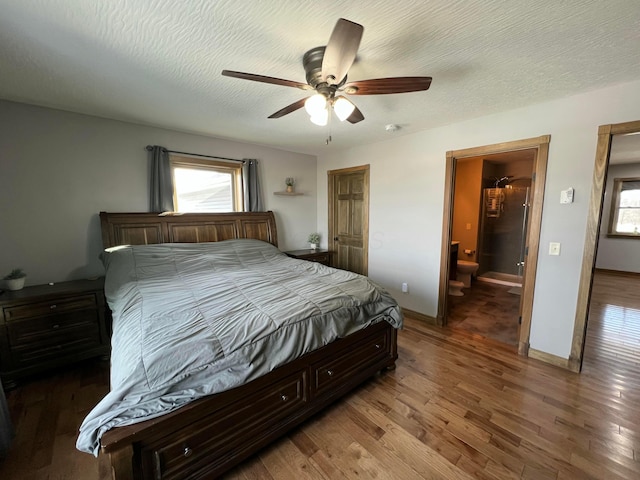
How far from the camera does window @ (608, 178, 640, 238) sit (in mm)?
5309

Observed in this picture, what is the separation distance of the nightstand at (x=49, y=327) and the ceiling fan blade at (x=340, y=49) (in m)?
2.75

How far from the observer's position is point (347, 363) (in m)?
1.96

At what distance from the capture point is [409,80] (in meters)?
1.47

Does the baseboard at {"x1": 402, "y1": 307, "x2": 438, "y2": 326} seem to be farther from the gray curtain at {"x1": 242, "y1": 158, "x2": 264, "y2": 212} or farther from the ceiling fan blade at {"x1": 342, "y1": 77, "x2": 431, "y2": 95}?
the ceiling fan blade at {"x1": 342, "y1": 77, "x2": 431, "y2": 95}

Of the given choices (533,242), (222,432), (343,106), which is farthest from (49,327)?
(533,242)

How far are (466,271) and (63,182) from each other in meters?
5.85

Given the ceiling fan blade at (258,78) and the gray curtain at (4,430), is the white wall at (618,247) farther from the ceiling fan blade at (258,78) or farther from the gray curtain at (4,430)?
the gray curtain at (4,430)

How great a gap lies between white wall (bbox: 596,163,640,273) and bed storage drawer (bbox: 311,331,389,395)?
6.07 m

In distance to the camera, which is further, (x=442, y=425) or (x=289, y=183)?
(x=289, y=183)

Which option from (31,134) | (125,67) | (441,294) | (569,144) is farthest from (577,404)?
(31,134)

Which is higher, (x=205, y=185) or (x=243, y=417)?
(x=205, y=185)

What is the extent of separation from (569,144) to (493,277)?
3892 mm

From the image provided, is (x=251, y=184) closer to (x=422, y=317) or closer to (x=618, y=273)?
(x=422, y=317)

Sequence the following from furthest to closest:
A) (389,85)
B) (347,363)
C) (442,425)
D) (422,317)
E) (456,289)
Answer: (456,289), (422,317), (347,363), (442,425), (389,85)
